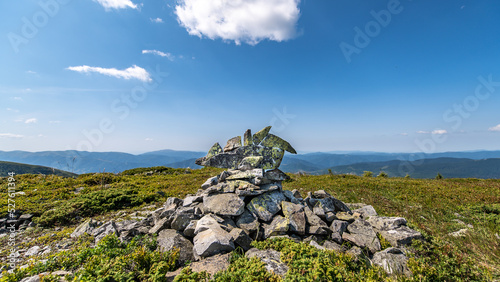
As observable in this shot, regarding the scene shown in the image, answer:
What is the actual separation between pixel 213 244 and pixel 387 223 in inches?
257

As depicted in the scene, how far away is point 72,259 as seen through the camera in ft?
17.5

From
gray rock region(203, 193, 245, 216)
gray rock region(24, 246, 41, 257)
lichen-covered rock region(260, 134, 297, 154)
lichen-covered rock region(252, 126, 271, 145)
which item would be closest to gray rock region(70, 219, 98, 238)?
gray rock region(24, 246, 41, 257)

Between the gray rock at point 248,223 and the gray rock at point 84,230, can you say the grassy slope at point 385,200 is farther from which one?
the gray rock at point 248,223

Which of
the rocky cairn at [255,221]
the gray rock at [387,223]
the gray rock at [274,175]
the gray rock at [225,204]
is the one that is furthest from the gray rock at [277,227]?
the gray rock at [387,223]

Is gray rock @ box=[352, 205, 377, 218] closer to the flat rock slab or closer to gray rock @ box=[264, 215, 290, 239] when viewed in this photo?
gray rock @ box=[264, 215, 290, 239]

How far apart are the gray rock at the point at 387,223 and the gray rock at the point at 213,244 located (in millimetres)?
5792

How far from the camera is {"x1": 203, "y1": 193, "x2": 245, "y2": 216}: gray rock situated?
7359 millimetres

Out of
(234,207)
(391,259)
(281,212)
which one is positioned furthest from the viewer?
(281,212)

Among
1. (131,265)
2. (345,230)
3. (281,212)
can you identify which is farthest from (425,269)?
(131,265)

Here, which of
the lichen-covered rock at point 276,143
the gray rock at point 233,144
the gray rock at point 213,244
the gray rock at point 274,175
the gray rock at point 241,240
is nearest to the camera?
the gray rock at point 213,244

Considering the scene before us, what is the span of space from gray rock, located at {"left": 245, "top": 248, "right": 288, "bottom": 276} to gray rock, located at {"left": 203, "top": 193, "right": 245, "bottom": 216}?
193 cm

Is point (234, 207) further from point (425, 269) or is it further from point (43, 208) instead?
point (43, 208)

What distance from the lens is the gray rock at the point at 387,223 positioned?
7.02 metres

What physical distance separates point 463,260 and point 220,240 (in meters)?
6.24
